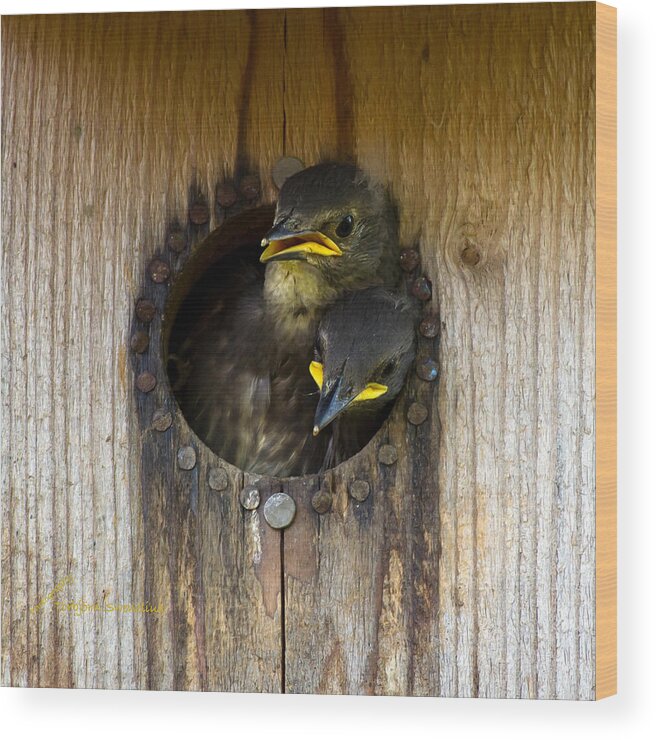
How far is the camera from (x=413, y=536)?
8.90 feet

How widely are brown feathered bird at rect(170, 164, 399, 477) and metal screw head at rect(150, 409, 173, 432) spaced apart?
1.8 inches

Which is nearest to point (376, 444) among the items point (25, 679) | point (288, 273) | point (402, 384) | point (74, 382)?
point (402, 384)

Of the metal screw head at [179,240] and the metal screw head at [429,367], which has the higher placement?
the metal screw head at [179,240]

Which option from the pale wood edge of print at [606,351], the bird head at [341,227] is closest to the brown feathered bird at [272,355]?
the bird head at [341,227]

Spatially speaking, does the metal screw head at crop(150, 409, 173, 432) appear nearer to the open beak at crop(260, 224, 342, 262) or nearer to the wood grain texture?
the wood grain texture

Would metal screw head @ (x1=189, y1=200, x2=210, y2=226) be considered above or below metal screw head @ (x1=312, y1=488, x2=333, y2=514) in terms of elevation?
above

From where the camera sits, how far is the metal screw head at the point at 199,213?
2.76 meters

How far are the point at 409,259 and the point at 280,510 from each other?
1.45ft

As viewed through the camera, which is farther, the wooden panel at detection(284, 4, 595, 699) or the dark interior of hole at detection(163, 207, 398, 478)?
the dark interior of hole at detection(163, 207, 398, 478)

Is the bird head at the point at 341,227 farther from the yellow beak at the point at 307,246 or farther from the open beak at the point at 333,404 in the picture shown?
the open beak at the point at 333,404

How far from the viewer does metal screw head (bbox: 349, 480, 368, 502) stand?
2.72m

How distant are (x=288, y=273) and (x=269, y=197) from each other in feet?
0.41

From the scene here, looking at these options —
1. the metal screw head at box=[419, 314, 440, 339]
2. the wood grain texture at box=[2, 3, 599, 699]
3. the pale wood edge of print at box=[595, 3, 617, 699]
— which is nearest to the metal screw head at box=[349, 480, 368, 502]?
the wood grain texture at box=[2, 3, 599, 699]

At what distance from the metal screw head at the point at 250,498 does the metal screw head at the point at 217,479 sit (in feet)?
0.11
